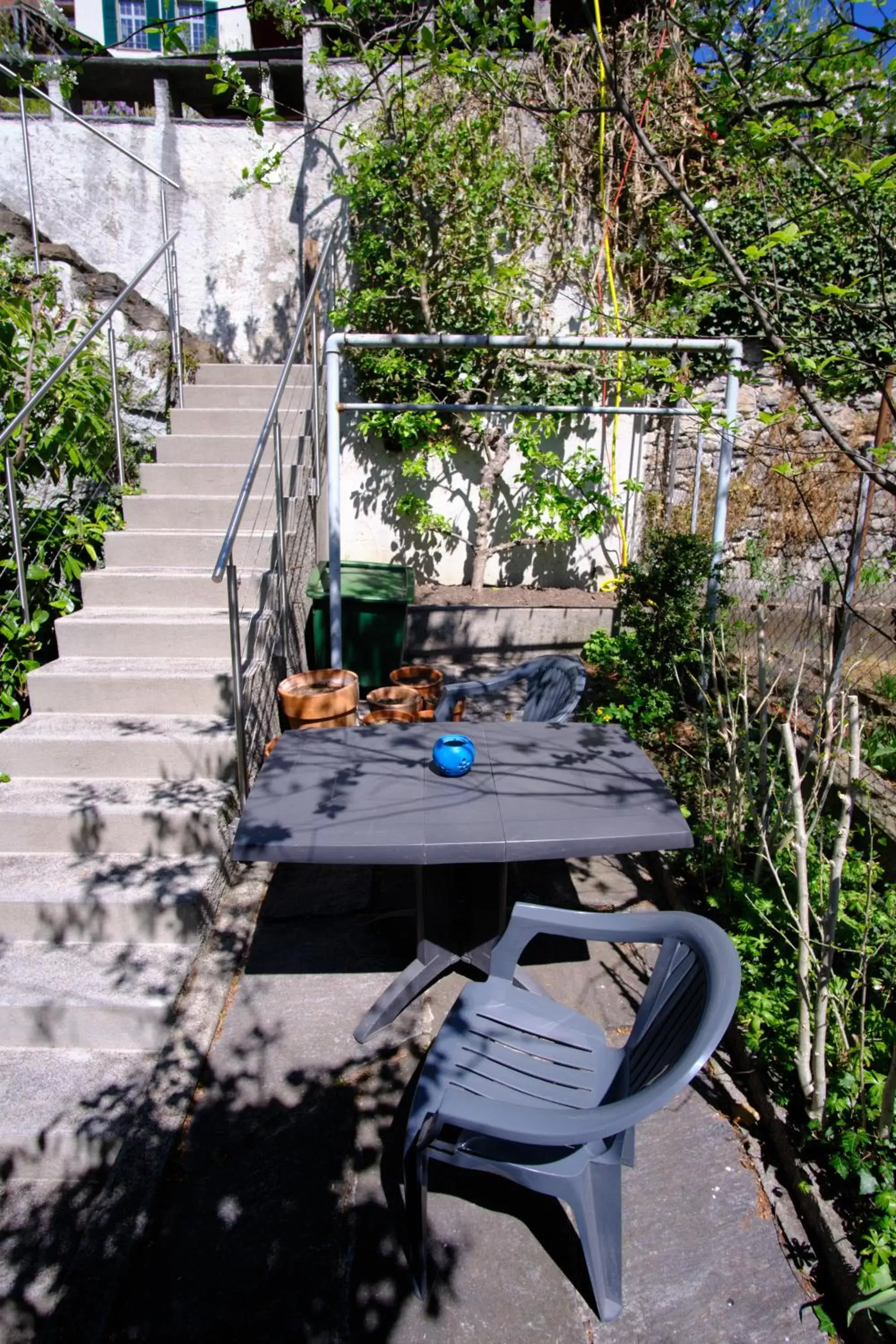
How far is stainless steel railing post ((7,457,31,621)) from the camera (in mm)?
4086

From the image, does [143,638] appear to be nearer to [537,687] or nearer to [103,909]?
[103,909]

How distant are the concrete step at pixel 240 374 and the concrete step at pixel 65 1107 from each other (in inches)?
213

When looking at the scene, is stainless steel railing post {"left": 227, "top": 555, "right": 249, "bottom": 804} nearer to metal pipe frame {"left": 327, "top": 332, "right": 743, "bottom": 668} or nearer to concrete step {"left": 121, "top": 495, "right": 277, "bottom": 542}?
metal pipe frame {"left": 327, "top": 332, "right": 743, "bottom": 668}

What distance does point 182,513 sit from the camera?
17.4 ft

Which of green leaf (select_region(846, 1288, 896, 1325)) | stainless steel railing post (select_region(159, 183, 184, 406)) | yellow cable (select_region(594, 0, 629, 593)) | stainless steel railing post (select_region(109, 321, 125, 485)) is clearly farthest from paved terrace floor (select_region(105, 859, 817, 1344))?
yellow cable (select_region(594, 0, 629, 593))

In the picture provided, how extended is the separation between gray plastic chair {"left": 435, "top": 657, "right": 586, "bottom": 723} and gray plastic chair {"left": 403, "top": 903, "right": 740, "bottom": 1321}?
1.61m

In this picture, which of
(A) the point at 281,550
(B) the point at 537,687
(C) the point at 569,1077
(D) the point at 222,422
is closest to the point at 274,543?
(A) the point at 281,550

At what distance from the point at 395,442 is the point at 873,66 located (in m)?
5.42

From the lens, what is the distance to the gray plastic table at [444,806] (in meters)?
2.56

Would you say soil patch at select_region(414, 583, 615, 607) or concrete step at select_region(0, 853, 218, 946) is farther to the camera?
soil patch at select_region(414, 583, 615, 607)

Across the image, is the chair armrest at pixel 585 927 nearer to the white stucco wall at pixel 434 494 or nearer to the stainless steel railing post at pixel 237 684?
the stainless steel railing post at pixel 237 684

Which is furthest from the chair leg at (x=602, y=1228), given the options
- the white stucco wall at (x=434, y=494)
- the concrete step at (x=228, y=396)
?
the white stucco wall at (x=434, y=494)

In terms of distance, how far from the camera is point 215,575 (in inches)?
138

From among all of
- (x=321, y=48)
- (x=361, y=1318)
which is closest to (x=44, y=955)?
(x=361, y=1318)
